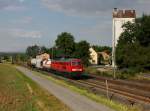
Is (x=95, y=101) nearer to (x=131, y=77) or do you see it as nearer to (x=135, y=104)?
(x=135, y=104)

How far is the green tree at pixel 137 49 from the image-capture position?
265ft

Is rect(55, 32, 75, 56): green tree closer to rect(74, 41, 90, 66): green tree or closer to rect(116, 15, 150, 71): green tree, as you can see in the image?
rect(74, 41, 90, 66): green tree

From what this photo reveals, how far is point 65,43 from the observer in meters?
155

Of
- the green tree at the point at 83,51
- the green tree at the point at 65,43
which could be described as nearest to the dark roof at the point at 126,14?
the green tree at the point at 83,51

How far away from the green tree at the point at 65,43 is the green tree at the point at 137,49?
50562 mm

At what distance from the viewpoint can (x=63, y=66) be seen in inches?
2525

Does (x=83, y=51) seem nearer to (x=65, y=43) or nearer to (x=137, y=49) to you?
(x=65, y=43)

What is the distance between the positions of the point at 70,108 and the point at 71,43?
432 feet

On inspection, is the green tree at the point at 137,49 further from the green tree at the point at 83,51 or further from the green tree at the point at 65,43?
the green tree at the point at 65,43

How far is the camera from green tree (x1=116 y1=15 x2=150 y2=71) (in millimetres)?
80725

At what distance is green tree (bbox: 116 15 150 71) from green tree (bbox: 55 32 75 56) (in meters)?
50.6

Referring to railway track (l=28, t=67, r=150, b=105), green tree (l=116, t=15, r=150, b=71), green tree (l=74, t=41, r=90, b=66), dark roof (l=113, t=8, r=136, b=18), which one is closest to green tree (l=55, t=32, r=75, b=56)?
green tree (l=74, t=41, r=90, b=66)

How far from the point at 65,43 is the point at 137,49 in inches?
2810

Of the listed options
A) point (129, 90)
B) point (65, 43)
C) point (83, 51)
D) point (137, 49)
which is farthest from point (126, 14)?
point (129, 90)
